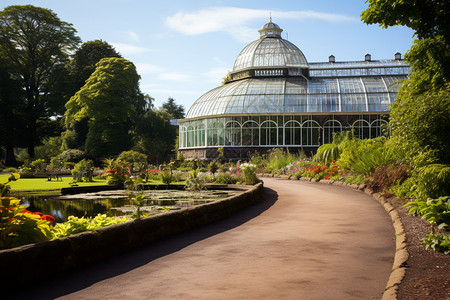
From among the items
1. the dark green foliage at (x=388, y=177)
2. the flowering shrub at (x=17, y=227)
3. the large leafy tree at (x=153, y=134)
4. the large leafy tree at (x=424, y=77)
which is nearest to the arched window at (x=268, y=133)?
the large leafy tree at (x=153, y=134)

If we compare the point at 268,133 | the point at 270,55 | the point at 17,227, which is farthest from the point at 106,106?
the point at 17,227

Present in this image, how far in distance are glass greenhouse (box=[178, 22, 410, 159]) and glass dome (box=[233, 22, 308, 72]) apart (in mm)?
107

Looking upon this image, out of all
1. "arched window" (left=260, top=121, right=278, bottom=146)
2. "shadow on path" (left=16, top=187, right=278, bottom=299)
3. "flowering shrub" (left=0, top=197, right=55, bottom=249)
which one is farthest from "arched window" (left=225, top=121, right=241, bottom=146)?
"flowering shrub" (left=0, top=197, right=55, bottom=249)

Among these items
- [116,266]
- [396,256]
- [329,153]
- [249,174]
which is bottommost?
[116,266]

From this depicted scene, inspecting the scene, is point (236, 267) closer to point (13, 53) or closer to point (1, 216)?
point (1, 216)

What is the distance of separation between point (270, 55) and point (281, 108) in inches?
339

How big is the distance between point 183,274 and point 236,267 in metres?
0.69

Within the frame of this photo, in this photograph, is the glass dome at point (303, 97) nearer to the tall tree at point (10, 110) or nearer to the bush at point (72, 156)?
the bush at point (72, 156)

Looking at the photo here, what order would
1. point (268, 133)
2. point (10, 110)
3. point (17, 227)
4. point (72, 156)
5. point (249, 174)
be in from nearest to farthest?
point (17, 227) < point (249, 174) < point (72, 156) < point (268, 133) < point (10, 110)

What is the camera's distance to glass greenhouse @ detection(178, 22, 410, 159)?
40625 millimetres

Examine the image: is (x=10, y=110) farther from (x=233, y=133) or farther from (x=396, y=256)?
(x=396, y=256)

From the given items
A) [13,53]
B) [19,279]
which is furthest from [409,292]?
[13,53]

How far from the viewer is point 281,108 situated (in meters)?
41.6

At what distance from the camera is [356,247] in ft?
21.7
